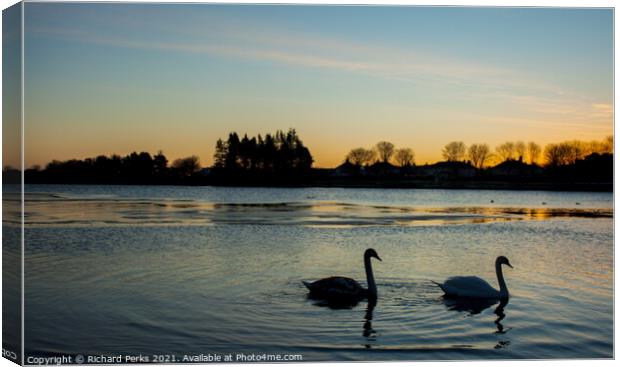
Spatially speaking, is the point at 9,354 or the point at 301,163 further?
the point at 301,163

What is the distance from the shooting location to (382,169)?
21.1 m

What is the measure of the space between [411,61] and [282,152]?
14.0 meters

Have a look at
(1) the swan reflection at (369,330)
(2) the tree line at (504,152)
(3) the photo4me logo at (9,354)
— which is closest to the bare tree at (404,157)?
(2) the tree line at (504,152)

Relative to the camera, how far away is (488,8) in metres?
8.98

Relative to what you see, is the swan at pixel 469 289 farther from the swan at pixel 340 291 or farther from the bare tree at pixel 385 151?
the bare tree at pixel 385 151

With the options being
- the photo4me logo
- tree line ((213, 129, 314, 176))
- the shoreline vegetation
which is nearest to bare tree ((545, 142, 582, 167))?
the shoreline vegetation

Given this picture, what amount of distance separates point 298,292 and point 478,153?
6.43 metres

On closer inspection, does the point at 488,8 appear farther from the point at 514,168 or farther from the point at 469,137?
the point at 514,168

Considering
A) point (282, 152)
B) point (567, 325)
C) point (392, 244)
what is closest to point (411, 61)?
point (567, 325)

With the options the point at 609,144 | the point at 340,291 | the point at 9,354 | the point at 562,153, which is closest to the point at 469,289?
the point at 340,291

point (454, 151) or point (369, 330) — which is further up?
point (454, 151)

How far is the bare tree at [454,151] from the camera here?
14875 millimetres

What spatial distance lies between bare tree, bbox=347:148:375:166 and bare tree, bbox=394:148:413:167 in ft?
1.98

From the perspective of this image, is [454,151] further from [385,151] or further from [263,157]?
[263,157]
